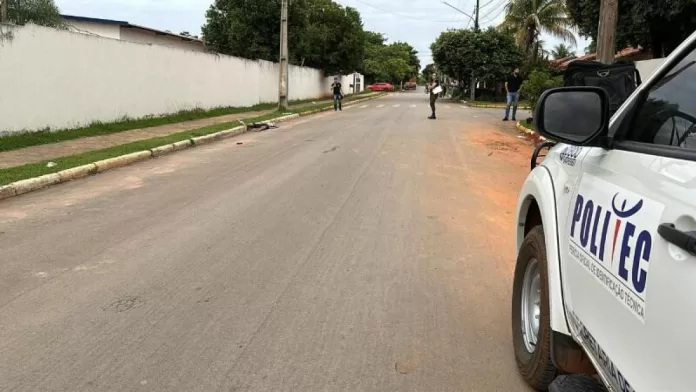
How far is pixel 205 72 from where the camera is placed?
23.3 meters

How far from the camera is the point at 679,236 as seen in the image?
1.65 meters

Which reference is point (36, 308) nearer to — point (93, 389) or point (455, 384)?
point (93, 389)

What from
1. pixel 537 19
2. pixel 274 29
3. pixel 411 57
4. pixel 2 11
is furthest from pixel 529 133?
pixel 411 57

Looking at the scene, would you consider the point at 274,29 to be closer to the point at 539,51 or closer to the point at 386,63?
the point at 539,51

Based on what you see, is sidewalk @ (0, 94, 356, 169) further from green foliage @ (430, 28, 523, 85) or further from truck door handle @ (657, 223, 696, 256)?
green foliage @ (430, 28, 523, 85)

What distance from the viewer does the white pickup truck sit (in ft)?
5.53

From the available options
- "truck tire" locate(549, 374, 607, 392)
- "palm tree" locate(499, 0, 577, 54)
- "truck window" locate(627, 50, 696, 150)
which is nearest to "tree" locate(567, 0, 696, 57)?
"truck window" locate(627, 50, 696, 150)

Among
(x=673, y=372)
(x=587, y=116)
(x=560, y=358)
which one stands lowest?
(x=560, y=358)

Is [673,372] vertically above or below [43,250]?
above

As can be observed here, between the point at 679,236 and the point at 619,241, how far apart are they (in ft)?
1.40

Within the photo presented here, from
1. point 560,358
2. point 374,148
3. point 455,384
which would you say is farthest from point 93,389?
point 374,148

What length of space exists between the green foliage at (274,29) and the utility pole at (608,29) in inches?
855

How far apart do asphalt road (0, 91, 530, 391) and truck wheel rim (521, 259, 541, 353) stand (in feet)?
0.79

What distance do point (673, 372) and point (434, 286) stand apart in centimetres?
314
